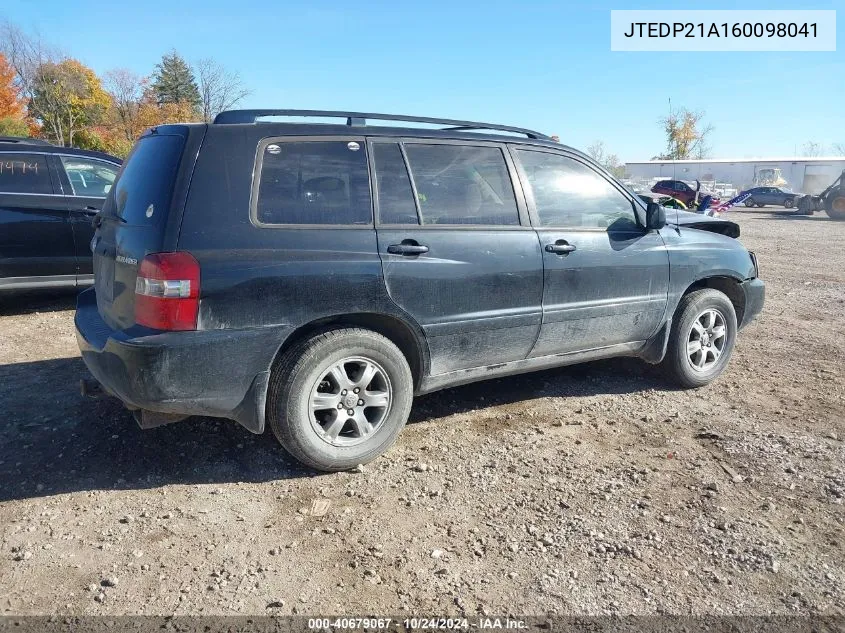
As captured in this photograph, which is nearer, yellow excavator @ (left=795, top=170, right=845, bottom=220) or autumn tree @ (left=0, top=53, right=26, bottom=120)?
yellow excavator @ (left=795, top=170, right=845, bottom=220)

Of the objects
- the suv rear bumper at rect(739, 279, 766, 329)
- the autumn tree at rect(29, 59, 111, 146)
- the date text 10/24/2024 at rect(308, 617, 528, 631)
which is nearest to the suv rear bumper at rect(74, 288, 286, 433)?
the date text 10/24/2024 at rect(308, 617, 528, 631)

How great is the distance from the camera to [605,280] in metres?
4.28

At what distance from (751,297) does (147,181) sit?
14.7 feet

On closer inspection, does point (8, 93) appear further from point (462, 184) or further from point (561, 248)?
point (561, 248)

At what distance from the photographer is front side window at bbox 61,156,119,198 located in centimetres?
686

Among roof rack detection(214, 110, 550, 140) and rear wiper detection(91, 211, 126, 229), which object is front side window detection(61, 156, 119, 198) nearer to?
rear wiper detection(91, 211, 126, 229)

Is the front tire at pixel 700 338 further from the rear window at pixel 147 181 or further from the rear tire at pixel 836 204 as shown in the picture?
the rear tire at pixel 836 204

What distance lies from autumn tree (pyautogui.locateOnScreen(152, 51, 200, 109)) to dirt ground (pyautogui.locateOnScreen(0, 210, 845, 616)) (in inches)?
1686

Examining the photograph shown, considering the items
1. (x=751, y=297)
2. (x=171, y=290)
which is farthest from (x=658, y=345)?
(x=171, y=290)

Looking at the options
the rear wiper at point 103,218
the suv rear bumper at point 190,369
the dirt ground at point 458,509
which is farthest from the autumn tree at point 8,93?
the suv rear bumper at point 190,369

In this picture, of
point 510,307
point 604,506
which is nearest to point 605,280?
point 510,307

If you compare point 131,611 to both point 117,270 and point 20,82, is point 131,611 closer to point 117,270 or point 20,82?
point 117,270

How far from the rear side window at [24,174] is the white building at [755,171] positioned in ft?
159

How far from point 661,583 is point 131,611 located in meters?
2.06
